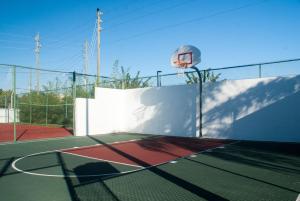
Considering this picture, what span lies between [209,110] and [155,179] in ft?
30.2

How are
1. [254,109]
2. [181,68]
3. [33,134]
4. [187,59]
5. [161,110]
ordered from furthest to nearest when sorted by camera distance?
[161,110] → [33,134] → [181,68] → [187,59] → [254,109]

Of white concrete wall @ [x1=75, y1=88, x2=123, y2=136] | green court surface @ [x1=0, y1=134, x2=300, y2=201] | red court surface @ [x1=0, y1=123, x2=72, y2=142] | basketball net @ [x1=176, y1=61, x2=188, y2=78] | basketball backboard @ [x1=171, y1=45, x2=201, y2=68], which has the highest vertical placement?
basketball backboard @ [x1=171, y1=45, x2=201, y2=68]

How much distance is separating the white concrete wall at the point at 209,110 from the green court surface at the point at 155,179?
3.88m

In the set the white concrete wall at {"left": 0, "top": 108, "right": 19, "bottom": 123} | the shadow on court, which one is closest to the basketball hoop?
the shadow on court

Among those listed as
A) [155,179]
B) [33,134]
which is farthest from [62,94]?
[155,179]

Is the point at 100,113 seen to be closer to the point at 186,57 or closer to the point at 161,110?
the point at 161,110

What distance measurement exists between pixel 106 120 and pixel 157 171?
10358mm

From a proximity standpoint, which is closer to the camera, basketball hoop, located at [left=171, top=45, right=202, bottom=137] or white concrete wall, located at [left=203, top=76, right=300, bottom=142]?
white concrete wall, located at [left=203, top=76, right=300, bottom=142]

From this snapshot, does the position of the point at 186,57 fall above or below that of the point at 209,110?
above

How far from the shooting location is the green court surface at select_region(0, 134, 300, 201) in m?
5.11

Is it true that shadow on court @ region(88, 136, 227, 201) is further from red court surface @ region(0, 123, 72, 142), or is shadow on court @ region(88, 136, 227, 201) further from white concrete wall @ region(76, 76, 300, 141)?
red court surface @ region(0, 123, 72, 142)

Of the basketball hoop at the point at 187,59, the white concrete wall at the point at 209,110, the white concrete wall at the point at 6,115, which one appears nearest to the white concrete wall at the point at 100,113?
the white concrete wall at the point at 209,110

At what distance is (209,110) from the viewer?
48.6ft

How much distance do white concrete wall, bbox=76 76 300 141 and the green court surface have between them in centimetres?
388
